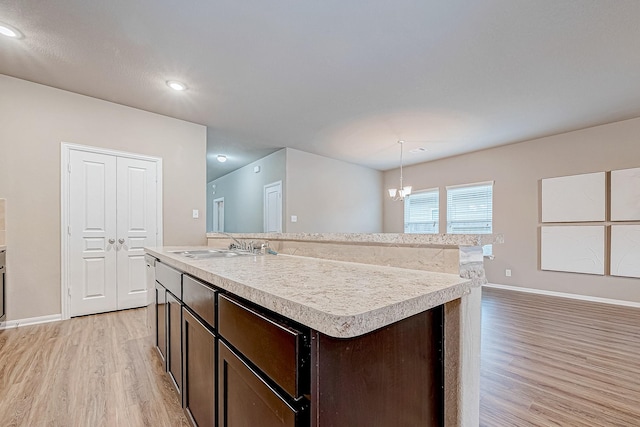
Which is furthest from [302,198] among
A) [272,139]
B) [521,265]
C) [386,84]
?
[521,265]

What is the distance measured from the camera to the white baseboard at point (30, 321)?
2.77 metres

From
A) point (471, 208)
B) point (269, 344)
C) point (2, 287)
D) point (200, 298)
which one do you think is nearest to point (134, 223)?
point (2, 287)

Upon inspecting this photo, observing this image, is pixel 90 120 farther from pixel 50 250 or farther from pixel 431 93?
pixel 431 93

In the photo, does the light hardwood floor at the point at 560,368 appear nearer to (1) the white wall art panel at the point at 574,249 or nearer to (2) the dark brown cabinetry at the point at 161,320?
(1) the white wall art panel at the point at 574,249

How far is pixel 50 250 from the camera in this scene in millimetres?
3006

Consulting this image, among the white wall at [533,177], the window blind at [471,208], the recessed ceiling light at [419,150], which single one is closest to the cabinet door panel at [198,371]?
the recessed ceiling light at [419,150]

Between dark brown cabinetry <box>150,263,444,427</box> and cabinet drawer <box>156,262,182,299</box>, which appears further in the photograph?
cabinet drawer <box>156,262,182,299</box>

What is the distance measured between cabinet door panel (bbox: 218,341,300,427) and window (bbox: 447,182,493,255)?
5.28m

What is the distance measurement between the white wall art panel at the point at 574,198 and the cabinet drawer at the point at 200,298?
528 cm

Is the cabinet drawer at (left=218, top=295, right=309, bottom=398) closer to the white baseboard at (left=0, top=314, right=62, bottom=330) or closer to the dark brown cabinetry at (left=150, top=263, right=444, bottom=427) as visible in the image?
the dark brown cabinetry at (left=150, top=263, right=444, bottom=427)

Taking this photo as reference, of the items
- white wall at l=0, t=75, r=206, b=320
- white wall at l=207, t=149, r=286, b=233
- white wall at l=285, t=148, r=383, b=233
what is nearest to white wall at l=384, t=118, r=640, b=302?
white wall at l=285, t=148, r=383, b=233

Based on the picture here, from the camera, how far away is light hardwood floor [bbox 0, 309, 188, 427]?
148cm

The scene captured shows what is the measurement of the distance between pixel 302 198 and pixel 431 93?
306cm

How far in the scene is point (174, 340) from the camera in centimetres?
156
